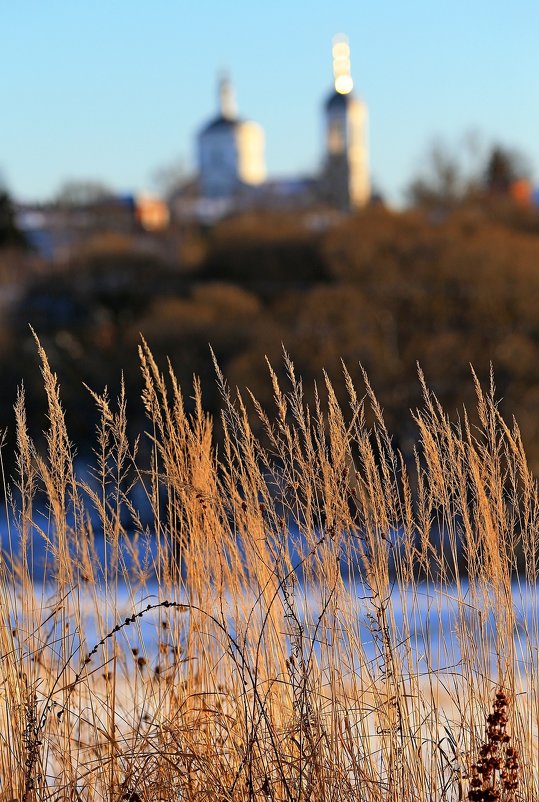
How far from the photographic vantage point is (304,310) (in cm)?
2025

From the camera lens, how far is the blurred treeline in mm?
17922

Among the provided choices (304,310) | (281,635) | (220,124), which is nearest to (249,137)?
(220,124)

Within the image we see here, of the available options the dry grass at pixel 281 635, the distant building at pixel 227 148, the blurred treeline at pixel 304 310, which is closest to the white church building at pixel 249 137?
the distant building at pixel 227 148

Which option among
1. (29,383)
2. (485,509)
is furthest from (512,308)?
(485,509)

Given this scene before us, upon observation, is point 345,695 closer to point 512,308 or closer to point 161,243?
point 512,308

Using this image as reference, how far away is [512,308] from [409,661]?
55.8ft

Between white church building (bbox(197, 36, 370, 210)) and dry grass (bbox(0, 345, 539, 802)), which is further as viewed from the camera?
white church building (bbox(197, 36, 370, 210))

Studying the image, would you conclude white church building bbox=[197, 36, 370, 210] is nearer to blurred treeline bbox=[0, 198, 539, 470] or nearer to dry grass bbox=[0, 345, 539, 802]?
blurred treeline bbox=[0, 198, 539, 470]

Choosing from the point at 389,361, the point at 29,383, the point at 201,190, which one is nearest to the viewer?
the point at 389,361

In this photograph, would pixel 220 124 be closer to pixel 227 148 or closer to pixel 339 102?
pixel 227 148

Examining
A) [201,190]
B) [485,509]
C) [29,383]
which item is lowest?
[29,383]

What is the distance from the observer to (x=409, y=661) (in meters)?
2.92

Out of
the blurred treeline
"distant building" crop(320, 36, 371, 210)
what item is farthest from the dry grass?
"distant building" crop(320, 36, 371, 210)

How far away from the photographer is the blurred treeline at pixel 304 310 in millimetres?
17922
